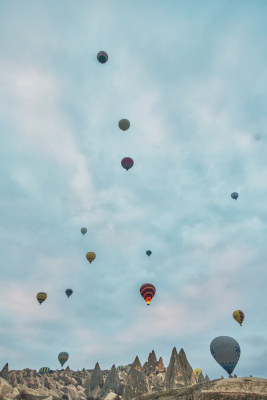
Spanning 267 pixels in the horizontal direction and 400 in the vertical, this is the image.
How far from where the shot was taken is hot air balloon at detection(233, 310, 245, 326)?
226 ft

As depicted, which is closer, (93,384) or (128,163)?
(128,163)

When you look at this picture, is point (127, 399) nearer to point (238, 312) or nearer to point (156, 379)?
point (156, 379)

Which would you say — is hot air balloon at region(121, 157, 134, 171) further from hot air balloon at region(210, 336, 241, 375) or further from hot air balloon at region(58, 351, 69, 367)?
hot air balloon at region(58, 351, 69, 367)

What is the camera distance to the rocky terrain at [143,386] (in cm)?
2941

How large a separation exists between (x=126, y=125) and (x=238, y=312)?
157 ft

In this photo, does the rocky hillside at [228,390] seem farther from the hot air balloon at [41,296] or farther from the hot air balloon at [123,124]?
the hot air balloon at [41,296]

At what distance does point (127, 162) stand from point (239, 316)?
42198 mm

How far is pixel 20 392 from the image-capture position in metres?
54.1

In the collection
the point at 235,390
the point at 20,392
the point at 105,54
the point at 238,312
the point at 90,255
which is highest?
the point at 105,54

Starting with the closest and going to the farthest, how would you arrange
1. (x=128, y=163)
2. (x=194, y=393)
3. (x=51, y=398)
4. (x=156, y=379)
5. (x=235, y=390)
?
(x=235, y=390) < (x=194, y=393) < (x=51, y=398) < (x=128, y=163) < (x=156, y=379)

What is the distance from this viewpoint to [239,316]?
2714 inches

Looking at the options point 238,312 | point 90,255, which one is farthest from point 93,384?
point 238,312

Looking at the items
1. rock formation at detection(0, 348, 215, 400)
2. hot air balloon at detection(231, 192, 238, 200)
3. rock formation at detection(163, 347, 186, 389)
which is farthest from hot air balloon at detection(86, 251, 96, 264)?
hot air balloon at detection(231, 192, 238, 200)

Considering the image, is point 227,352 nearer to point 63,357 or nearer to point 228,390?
point 228,390
